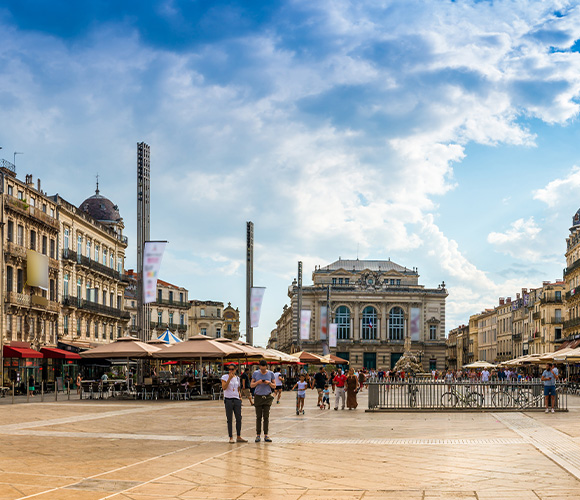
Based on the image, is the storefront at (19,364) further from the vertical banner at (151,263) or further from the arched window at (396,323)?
the arched window at (396,323)

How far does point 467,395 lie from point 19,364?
2618 centimetres

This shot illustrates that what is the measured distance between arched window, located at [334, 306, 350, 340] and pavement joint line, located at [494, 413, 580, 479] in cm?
9353

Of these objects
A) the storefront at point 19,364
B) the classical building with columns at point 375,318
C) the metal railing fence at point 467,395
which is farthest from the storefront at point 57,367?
the classical building with columns at point 375,318

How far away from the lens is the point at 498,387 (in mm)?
26703

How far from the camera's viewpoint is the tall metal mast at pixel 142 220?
35.7 metres

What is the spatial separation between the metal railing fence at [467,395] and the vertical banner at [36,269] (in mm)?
24443

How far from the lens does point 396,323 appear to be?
118m

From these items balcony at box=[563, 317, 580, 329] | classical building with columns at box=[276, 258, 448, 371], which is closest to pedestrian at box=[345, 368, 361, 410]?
balcony at box=[563, 317, 580, 329]

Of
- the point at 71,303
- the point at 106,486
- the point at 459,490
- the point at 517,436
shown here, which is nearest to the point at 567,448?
the point at 517,436

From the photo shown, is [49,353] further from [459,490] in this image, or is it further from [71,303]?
[459,490]

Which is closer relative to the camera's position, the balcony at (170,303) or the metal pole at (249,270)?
the metal pole at (249,270)

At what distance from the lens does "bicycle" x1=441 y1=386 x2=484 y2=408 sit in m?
26.5

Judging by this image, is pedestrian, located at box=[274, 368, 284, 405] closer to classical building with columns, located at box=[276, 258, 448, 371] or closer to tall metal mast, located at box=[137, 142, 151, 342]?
Result: tall metal mast, located at box=[137, 142, 151, 342]

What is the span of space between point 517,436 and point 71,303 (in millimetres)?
38862
